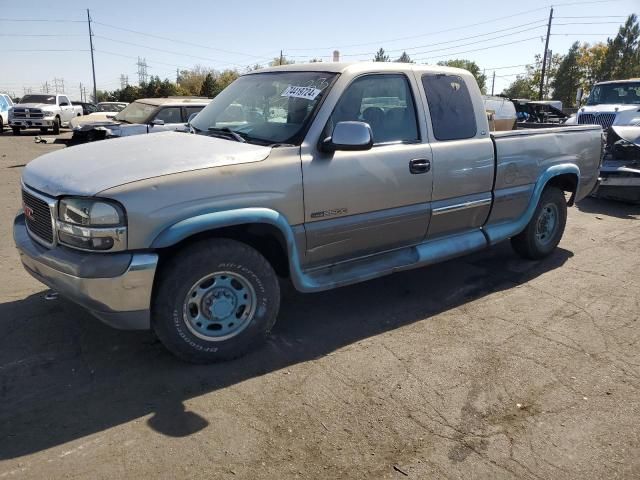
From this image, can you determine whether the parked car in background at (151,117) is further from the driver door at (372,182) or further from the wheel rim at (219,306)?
the wheel rim at (219,306)

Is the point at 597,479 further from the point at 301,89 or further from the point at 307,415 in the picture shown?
the point at 301,89

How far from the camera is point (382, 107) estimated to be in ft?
13.7

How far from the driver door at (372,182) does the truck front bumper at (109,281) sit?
118 cm

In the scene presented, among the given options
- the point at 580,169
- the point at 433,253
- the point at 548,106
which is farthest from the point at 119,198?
the point at 548,106

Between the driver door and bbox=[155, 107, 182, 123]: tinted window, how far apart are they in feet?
29.0

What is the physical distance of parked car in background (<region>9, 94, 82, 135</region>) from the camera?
2414 centimetres

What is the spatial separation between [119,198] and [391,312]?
2430 mm

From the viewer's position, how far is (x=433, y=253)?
4.56 m

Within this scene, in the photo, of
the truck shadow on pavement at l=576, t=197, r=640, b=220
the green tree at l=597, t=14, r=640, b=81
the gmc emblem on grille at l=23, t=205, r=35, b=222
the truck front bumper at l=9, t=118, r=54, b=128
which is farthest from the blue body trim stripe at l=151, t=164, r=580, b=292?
the green tree at l=597, t=14, r=640, b=81

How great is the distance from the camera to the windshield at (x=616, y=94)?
13664 millimetres

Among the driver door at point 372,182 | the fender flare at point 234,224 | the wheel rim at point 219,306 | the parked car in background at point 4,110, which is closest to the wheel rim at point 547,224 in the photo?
the driver door at point 372,182

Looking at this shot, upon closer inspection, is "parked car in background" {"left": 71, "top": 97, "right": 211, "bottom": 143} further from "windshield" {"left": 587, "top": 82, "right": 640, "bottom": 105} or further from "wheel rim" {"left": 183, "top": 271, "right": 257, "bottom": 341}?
"windshield" {"left": 587, "top": 82, "right": 640, "bottom": 105}

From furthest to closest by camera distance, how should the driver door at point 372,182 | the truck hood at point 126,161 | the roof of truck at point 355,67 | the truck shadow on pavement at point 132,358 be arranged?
the roof of truck at point 355,67
the driver door at point 372,182
the truck hood at point 126,161
the truck shadow on pavement at point 132,358

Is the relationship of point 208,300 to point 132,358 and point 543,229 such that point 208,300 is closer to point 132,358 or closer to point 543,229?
point 132,358
